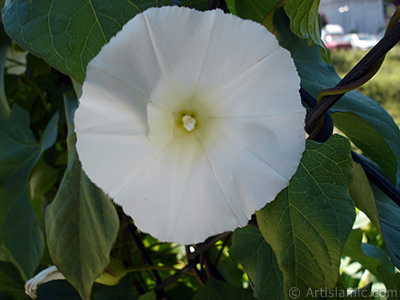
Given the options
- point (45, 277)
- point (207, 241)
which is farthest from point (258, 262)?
point (45, 277)

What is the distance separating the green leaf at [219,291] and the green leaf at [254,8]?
35 cm

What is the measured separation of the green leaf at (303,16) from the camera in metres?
0.35

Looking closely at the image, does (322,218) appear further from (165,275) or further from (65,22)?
(165,275)

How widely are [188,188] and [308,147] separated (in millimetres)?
130

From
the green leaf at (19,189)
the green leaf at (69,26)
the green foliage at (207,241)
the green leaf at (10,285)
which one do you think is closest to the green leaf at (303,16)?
the green foliage at (207,241)

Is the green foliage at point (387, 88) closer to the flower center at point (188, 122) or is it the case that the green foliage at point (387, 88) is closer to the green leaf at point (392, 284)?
the green leaf at point (392, 284)

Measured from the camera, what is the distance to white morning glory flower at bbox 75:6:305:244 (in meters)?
0.29

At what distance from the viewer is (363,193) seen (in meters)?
0.38

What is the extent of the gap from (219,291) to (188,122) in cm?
31

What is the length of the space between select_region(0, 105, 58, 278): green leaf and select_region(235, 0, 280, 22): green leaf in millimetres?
323

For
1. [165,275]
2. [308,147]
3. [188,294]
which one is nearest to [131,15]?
[308,147]

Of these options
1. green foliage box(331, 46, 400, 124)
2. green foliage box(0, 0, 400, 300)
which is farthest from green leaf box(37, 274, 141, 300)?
green foliage box(331, 46, 400, 124)

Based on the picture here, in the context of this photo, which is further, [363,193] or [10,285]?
[10,285]

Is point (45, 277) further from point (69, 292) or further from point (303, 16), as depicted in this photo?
point (303, 16)
